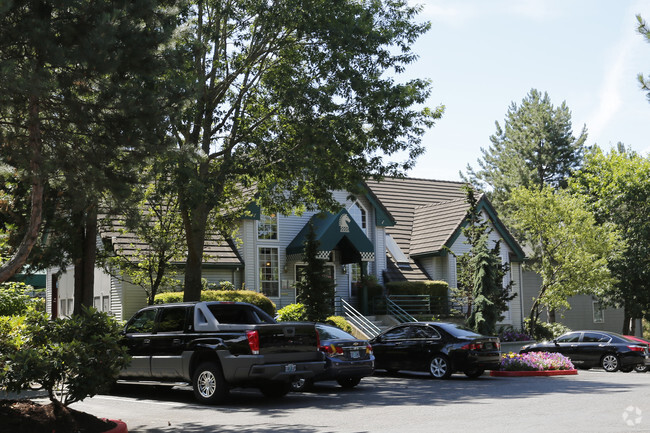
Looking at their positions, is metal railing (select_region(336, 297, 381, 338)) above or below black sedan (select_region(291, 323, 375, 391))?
above

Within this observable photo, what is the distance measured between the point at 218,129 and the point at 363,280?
1323 cm

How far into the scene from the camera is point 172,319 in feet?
47.7

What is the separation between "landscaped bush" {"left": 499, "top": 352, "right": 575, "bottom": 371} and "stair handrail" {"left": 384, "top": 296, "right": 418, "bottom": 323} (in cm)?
908

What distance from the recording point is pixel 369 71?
66.9 feet

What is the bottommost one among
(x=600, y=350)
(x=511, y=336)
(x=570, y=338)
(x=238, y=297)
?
(x=600, y=350)

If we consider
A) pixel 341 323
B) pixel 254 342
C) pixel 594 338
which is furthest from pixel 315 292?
pixel 254 342

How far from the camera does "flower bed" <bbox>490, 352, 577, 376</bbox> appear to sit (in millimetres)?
19656

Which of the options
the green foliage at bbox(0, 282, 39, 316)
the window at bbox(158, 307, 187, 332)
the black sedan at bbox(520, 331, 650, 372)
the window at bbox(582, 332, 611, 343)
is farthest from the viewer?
the window at bbox(582, 332, 611, 343)

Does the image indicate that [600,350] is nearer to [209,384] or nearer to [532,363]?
[532,363]

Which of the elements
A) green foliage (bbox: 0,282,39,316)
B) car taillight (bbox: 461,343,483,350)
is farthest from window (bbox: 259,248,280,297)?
car taillight (bbox: 461,343,483,350)

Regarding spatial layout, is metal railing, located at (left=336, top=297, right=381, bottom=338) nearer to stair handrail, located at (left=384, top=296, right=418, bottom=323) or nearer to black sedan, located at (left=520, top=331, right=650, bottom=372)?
stair handrail, located at (left=384, top=296, right=418, bottom=323)

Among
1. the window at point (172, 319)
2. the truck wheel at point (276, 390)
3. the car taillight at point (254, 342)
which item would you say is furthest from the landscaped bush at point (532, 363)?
the window at point (172, 319)

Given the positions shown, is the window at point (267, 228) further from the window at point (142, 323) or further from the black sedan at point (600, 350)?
the window at point (142, 323)

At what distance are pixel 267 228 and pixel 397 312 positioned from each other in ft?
22.4
